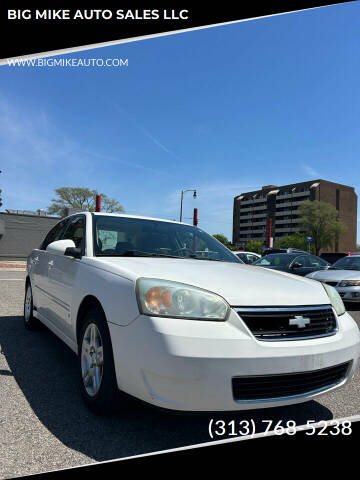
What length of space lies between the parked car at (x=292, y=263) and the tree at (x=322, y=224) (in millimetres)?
77604

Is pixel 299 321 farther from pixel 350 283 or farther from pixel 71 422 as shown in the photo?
pixel 350 283

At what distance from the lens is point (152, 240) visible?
144 inches

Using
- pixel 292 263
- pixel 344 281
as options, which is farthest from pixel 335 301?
pixel 292 263

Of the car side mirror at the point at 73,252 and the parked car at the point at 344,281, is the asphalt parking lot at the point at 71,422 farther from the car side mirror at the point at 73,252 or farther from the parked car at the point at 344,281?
the parked car at the point at 344,281

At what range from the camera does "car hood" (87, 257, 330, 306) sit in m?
2.29

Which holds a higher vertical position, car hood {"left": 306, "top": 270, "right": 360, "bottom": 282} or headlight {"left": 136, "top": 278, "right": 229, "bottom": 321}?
headlight {"left": 136, "top": 278, "right": 229, "bottom": 321}

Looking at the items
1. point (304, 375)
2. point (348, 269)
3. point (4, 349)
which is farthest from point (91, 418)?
point (348, 269)

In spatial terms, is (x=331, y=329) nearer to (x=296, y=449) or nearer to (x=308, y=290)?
(x=308, y=290)

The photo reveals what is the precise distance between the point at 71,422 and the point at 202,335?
1156 millimetres

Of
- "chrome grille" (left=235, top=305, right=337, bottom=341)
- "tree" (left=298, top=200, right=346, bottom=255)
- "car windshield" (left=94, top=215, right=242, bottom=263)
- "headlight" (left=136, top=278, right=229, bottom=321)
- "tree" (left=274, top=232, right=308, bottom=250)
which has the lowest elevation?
"tree" (left=274, top=232, right=308, bottom=250)

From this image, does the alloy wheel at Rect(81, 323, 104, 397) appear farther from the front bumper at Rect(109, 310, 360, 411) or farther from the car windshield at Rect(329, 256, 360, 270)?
the car windshield at Rect(329, 256, 360, 270)

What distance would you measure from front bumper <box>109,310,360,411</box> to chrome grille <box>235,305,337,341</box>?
0.17ft

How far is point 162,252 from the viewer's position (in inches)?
138

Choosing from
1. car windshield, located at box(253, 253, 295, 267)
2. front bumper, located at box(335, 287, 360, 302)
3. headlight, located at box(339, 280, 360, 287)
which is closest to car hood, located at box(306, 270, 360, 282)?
headlight, located at box(339, 280, 360, 287)
